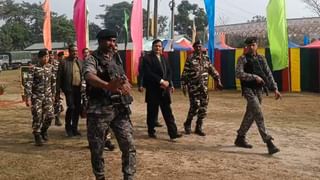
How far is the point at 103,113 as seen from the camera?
16.3 ft

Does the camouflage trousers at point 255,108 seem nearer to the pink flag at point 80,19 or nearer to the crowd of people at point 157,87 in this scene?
the crowd of people at point 157,87

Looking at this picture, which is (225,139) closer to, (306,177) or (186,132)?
(186,132)

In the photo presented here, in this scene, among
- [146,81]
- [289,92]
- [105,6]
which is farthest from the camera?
[105,6]

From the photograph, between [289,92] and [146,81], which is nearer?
[146,81]

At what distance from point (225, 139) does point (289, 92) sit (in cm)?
1000

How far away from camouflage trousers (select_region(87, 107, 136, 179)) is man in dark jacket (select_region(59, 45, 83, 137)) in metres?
3.63

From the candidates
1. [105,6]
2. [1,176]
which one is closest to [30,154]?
[1,176]

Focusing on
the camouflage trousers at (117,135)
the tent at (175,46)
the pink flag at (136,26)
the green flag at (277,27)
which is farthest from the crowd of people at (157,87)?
the tent at (175,46)

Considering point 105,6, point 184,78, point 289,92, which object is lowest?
point 289,92

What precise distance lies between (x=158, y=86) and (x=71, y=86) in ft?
5.25

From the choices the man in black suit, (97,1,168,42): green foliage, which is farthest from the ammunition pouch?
(97,1,168,42): green foliage

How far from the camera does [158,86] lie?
27.1ft

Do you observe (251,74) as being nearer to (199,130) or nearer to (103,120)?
(199,130)

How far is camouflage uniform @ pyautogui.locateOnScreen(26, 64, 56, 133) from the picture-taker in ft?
25.9
